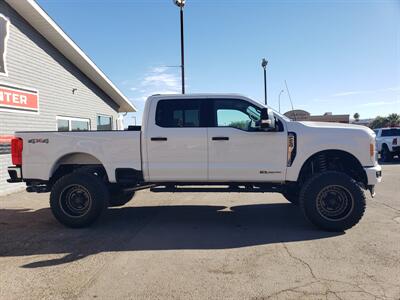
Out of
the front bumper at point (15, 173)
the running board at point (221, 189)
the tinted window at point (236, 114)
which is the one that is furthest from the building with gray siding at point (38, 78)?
the tinted window at point (236, 114)

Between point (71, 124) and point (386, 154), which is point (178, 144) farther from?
point (386, 154)

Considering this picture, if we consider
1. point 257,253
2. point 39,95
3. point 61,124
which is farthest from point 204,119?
point 61,124

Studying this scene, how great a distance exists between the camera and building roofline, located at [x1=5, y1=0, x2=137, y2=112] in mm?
10914

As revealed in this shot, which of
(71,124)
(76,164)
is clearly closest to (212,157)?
(76,164)

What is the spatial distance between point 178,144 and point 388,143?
56.9 ft

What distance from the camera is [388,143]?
2022 cm

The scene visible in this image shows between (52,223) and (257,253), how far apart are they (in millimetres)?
3979

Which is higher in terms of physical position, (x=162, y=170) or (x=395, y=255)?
(x=162, y=170)

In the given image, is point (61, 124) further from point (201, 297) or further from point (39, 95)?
point (201, 297)

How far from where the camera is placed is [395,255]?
4.83 meters

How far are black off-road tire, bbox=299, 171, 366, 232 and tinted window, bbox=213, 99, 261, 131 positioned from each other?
4.54 ft

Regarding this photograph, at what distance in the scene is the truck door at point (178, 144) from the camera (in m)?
6.39

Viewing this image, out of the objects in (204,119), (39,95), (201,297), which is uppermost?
(39,95)

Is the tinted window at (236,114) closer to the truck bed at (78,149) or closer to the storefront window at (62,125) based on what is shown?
the truck bed at (78,149)
